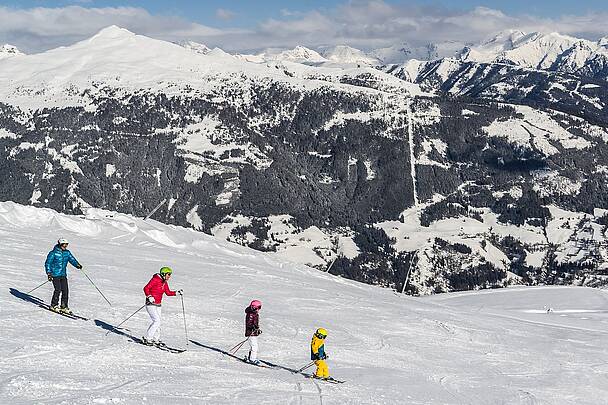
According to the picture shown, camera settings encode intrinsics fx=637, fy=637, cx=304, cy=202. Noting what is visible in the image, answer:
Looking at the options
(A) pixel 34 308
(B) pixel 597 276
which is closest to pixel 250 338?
(A) pixel 34 308

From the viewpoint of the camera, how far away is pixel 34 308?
26.1 meters

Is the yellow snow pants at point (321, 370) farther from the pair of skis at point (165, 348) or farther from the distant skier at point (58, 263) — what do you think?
the distant skier at point (58, 263)

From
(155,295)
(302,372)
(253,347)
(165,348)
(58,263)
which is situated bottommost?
(302,372)

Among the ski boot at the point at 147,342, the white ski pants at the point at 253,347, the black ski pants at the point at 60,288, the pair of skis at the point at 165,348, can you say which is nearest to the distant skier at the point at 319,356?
the white ski pants at the point at 253,347

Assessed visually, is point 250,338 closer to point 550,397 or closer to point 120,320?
point 120,320

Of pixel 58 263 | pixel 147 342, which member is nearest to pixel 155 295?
pixel 147 342

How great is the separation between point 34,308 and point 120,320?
3.46 m

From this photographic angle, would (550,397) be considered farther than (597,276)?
No

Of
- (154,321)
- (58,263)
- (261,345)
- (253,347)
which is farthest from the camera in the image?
(261,345)

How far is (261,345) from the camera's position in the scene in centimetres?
2717

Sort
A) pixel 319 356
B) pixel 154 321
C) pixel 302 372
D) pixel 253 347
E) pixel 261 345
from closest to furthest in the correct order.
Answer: pixel 319 356, pixel 154 321, pixel 253 347, pixel 302 372, pixel 261 345

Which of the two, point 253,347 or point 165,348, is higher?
point 253,347

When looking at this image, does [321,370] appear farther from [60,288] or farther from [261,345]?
[60,288]

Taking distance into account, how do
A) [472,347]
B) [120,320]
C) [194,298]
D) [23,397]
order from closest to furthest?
[23,397]
[120,320]
[472,347]
[194,298]
